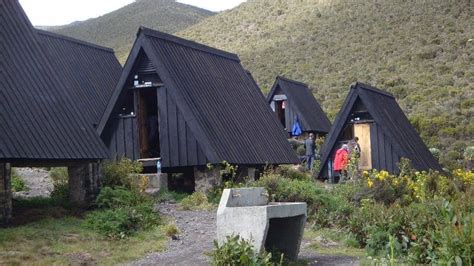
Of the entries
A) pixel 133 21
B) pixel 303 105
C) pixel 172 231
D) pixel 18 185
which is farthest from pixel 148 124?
pixel 133 21

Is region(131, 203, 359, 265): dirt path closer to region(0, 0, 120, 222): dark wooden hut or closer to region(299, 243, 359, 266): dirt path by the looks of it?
region(299, 243, 359, 266): dirt path

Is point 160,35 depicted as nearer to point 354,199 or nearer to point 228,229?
point 354,199

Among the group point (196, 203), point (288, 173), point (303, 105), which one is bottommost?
point (196, 203)

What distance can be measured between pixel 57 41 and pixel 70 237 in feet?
54.2

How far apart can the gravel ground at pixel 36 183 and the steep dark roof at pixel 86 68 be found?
2572 millimetres

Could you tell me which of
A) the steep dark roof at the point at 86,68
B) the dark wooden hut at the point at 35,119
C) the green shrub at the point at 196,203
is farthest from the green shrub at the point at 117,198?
the steep dark roof at the point at 86,68

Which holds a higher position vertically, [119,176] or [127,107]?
[127,107]

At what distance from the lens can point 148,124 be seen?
21.2 meters

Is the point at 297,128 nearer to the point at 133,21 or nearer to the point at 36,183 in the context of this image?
the point at 36,183

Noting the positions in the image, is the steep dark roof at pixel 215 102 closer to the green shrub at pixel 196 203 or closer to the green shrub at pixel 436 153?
the green shrub at pixel 196 203

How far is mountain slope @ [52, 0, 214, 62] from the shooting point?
92.8 metres

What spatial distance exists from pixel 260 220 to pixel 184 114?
923cm

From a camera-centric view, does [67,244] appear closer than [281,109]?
Yes

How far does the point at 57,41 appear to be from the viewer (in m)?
27.8
